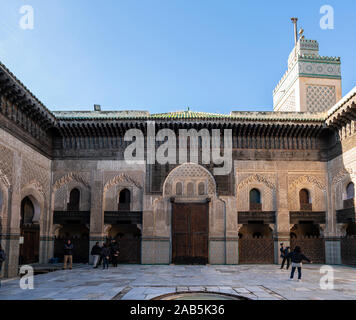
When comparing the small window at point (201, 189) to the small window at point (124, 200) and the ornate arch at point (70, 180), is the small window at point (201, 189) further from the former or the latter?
the ornate arch at point (70, 180)

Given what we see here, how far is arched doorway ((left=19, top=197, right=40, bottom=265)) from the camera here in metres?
11.8

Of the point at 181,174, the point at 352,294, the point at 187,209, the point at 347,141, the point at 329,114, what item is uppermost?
the point at 329,114

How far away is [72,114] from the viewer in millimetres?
13625

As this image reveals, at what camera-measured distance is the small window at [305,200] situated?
13398 millimetres

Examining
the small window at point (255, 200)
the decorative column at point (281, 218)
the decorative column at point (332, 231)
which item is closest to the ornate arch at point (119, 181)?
the small window at point (255, 200)

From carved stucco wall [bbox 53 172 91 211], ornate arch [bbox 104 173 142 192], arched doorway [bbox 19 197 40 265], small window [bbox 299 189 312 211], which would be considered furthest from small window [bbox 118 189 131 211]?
small window [bbox 299 189 312 211]

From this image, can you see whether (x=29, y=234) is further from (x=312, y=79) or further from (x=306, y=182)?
(x=312, y=79)

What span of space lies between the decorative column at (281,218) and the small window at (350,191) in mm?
2055

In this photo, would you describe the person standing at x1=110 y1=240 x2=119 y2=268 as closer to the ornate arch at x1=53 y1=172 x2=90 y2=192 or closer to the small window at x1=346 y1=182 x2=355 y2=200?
the ornate arch at x1=53 y1=172 x2=90 y2=192

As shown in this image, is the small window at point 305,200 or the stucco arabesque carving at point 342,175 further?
the small window at point 305,200

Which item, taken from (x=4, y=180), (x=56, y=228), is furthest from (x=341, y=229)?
(x=4, y=180)
